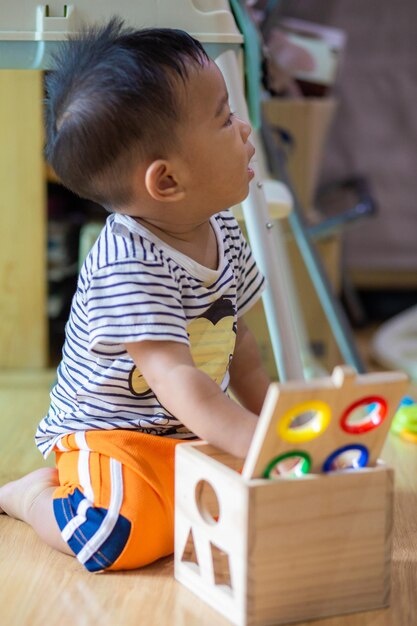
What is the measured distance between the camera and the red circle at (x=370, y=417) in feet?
2.65

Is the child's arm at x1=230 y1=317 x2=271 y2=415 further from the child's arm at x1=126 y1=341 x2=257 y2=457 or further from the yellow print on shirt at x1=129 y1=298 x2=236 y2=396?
the child's arm at x1=126 y1=341 x2=257 y2=457

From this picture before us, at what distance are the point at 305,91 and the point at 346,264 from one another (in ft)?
1.91

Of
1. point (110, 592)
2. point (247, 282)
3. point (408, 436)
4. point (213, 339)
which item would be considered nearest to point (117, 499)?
point (110, 592)

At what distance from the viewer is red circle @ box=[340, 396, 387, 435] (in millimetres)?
807

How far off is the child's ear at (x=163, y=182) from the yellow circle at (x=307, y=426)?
27cm

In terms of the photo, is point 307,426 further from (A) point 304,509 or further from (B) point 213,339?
(B) point 213,339

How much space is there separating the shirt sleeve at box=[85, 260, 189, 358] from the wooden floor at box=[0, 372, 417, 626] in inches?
9.1

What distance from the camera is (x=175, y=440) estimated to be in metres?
1.01

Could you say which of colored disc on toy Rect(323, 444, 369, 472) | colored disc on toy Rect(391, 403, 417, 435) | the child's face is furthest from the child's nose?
colored disc on toy Rect(391, 403, 417, 435)

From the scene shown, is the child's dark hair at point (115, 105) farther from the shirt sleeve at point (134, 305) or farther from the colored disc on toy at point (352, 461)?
the colored disc on toy at point (352, 461)

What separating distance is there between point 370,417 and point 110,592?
0.99 ft

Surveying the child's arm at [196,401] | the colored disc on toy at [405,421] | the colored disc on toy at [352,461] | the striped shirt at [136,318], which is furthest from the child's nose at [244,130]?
the colored disc on toy at [405,421]

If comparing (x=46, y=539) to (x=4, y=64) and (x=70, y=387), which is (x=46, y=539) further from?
(x=4, y=64)

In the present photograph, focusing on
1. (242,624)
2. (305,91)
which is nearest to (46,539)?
(242,624)
